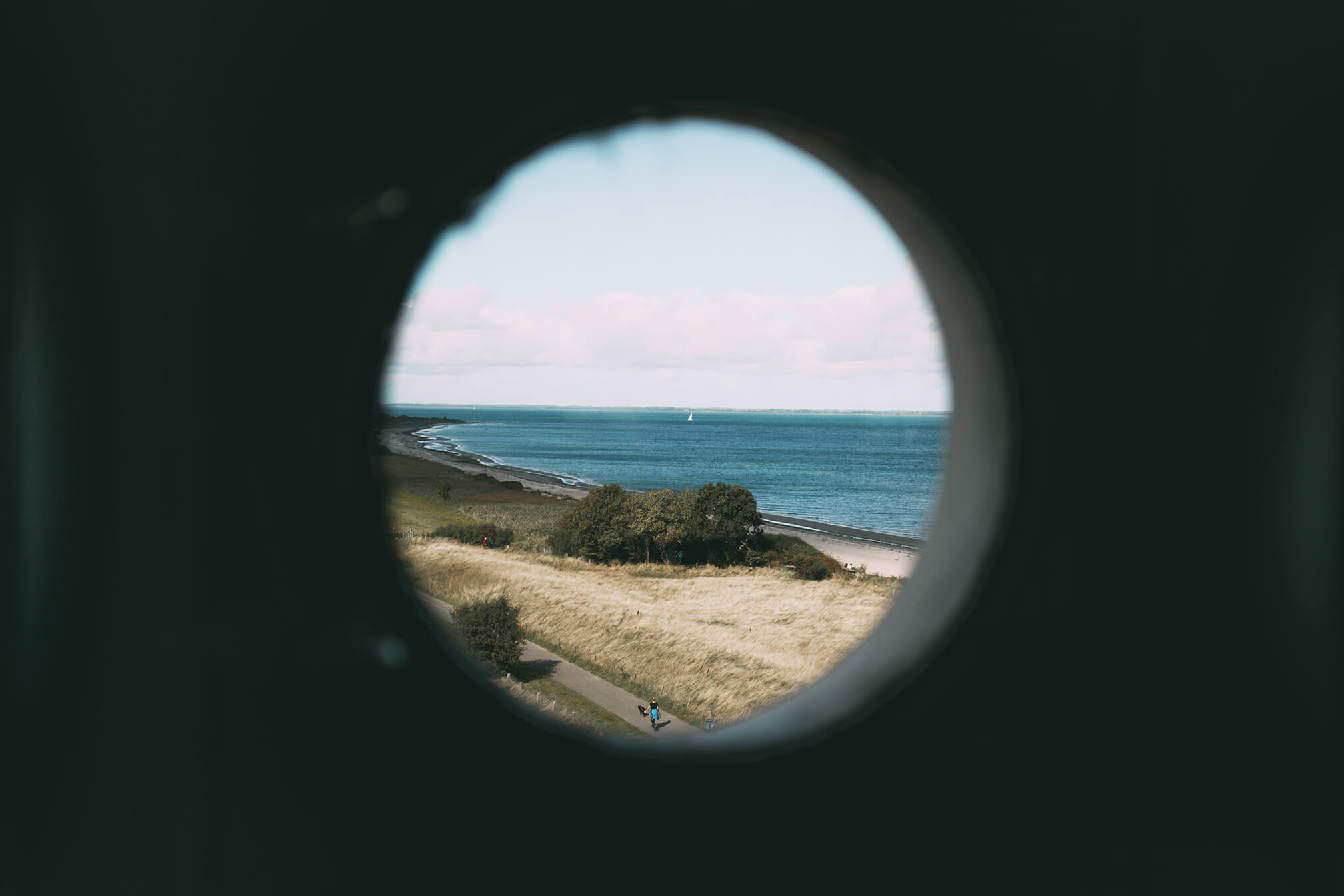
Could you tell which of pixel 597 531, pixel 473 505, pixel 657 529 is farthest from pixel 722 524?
pixel 473 505

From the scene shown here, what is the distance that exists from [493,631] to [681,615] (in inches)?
282

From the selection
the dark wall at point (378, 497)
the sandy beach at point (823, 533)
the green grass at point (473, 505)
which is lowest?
the sandy beach at point (823, 533)

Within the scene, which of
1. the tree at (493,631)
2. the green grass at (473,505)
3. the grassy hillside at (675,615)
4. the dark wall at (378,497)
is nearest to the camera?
the dark wall at (378,497)

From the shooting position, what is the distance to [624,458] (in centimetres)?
7394

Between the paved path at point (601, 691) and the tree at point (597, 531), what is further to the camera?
the tree at point (597, 531)

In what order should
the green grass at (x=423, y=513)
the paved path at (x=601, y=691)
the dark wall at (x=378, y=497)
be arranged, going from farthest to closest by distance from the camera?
the green grass at (x=423, y=513)
the paved path at (x=601, y=691)
the dark wall at (x=378, y=497)

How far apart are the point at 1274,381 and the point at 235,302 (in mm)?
2047

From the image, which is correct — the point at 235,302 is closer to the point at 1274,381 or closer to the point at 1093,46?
the point at 1093,46

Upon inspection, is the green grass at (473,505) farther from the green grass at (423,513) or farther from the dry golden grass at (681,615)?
the dry golden grass at (681,615)

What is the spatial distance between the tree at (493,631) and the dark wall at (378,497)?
10.2 meters

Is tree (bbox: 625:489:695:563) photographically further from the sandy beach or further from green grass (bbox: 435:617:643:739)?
green grass (bbox: 435:617:643:739)

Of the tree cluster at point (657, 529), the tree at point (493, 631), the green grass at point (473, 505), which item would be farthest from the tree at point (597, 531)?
the tree at point (493, 631)

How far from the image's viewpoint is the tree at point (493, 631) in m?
11.4

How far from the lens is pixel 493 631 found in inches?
456
